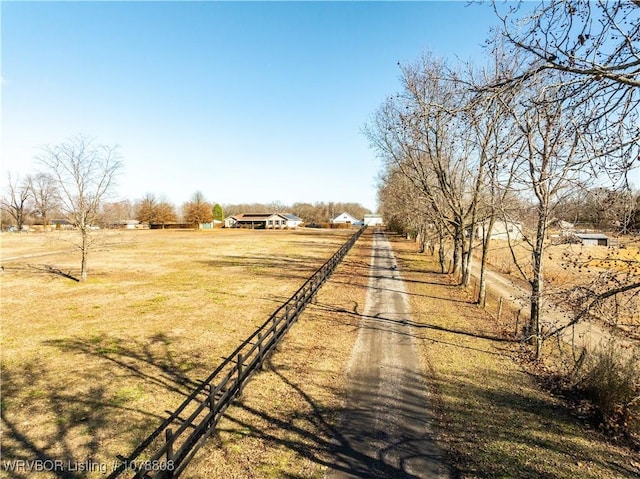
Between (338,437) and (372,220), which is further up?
(372,220)

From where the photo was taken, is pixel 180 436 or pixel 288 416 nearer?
pixel 180 436

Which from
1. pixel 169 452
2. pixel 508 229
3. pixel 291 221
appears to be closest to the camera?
pixel 169 452

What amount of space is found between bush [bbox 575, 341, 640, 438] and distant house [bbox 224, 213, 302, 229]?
11089 centimetres

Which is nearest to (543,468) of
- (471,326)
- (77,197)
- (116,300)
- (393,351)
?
(393,351)

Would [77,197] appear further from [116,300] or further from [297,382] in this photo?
[297,382]

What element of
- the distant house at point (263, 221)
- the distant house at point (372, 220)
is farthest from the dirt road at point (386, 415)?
the distant house at point (372, 220)

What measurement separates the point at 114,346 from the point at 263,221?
356 ft

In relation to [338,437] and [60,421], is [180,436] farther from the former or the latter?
[338,437]

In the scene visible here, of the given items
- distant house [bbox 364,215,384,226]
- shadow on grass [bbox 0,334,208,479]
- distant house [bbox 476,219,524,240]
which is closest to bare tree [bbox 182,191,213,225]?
distant house [bbox 364,215,384,226]

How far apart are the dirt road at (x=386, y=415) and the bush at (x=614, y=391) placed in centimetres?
371

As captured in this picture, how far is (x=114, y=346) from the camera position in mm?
11508

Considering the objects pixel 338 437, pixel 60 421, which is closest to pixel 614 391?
pixel 338 437

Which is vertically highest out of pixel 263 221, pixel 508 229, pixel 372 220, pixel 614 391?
pixel 372 220

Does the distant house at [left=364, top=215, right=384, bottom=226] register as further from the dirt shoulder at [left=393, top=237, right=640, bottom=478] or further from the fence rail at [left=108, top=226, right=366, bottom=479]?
the fence rail at [left=108, top=226, right=366, bottom=479]
